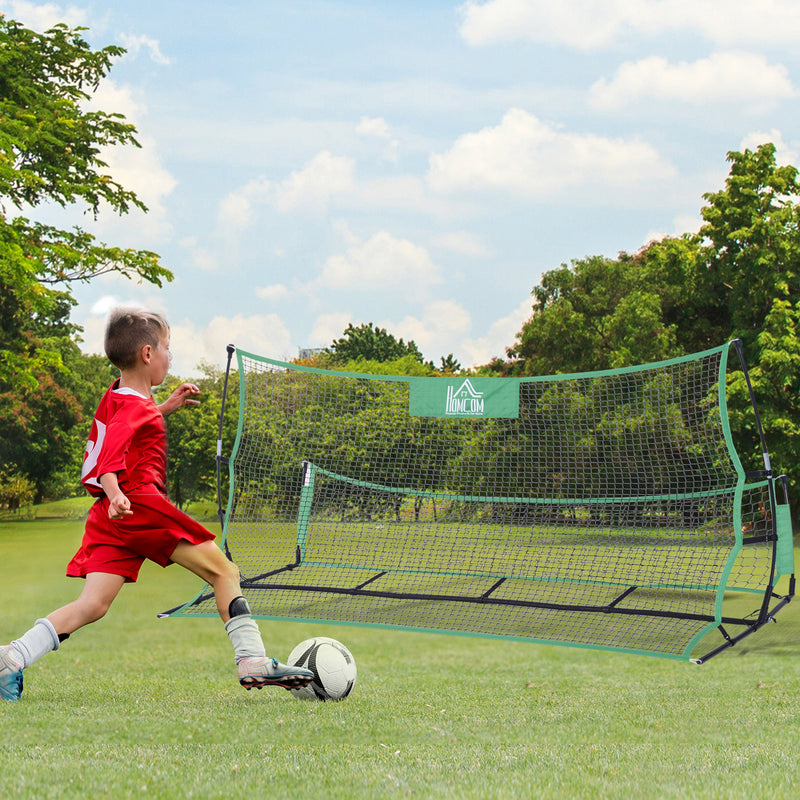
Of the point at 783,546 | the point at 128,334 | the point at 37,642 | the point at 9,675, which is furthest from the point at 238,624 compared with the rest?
the point at 783,546

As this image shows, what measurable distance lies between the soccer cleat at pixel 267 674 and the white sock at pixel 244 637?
36 mm

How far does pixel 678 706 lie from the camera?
222 inches

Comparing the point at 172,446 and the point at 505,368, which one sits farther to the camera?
the point at 172,446

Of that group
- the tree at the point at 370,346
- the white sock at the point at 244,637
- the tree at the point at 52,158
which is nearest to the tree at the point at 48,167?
the tree at the point at 52,158

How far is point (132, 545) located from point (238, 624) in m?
0.74

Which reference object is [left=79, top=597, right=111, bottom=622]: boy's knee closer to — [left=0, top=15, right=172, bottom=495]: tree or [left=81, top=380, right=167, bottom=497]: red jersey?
[left=81, top=380, right=167, bottom=497]: red jersey

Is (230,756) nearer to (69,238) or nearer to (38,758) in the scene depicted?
(38,758)

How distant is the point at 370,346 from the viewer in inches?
2298

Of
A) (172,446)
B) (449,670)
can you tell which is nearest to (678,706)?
(449,670)

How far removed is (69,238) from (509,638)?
16.2 meters

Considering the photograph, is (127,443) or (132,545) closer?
(127,443)

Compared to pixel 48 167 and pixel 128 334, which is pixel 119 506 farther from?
Answer: pixel 48 167

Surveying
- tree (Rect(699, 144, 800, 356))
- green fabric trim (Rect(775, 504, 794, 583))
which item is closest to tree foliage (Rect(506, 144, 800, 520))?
tree (Rect(699, 144, 800, 356))

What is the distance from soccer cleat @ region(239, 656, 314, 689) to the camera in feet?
15.5
